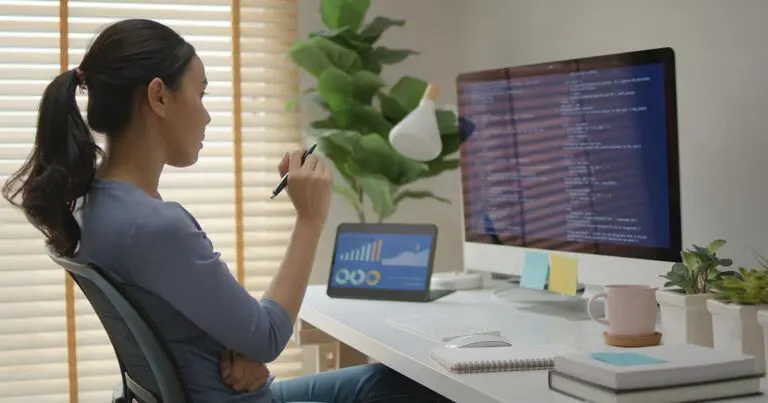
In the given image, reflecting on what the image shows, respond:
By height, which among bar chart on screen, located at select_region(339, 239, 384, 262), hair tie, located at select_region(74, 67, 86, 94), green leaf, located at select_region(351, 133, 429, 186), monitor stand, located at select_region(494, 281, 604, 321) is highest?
hair tie, located at select_region(74, 67, 86, 94)

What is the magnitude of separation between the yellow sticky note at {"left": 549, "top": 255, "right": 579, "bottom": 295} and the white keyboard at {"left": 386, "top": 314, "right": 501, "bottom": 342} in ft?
0.85

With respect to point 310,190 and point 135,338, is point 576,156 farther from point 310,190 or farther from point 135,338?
point 135,338

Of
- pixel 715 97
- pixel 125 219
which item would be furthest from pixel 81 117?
pixel 715 97

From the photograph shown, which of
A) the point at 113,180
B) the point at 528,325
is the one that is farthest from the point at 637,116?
the point at 113,180

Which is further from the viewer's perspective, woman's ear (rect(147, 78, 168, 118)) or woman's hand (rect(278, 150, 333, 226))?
woman's hand (rect(278, 150, 333, 226))

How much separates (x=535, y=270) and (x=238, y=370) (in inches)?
34.8

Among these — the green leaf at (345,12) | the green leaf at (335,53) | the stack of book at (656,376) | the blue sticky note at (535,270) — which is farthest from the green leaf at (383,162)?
the stack of book at (656,376)

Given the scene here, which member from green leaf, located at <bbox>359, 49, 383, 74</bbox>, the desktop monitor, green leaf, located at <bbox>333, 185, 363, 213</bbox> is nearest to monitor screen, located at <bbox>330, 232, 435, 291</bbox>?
the desktop monitor

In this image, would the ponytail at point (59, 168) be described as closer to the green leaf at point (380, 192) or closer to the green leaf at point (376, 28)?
the green leaf at point (380, 192)

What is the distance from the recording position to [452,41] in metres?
3.26

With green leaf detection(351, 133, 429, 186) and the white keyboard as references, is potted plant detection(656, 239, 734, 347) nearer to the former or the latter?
the white keyboard

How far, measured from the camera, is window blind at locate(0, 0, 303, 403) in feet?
9.50

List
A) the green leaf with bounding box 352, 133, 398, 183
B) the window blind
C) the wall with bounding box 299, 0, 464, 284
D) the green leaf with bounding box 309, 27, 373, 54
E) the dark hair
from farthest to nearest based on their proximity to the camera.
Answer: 1. the wall with bounding box 299, 0, 464, 284
2. the window blind
3. the green leaf with bounding box 309, 27, 373, 54
4. the green leaf with bounding box 352, 133, 398, 183
5. the dark hair

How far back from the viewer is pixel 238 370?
1.45 meters
